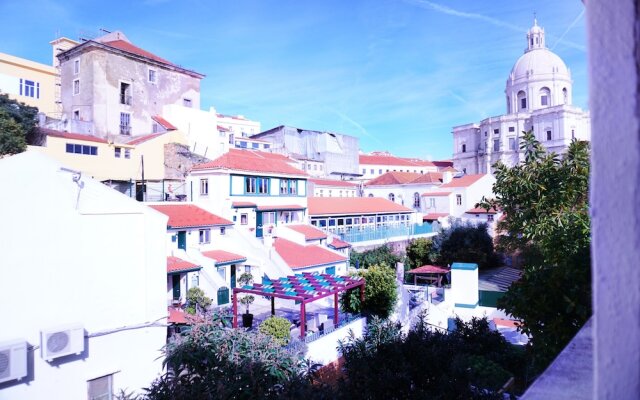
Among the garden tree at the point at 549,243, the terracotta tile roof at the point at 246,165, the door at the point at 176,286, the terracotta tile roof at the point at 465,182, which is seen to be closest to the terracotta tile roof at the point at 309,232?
the terracotta tile roof at the point at 246,165

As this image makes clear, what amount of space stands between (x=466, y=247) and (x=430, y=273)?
543cm

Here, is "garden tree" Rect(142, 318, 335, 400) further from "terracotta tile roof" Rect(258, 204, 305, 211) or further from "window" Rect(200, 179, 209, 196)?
"window" Rect(200, 179, 209, 196)

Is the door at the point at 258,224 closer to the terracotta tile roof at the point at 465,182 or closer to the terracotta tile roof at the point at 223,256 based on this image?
the terracotta tile roof at the point at 223,256

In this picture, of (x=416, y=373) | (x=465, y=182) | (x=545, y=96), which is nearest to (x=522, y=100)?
(x=545, y=96)

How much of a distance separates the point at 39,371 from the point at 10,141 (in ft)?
63.8

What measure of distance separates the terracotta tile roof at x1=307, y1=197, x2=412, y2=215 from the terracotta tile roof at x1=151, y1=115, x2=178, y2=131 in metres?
12.6

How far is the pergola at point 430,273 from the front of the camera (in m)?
26.2

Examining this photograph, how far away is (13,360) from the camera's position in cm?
830

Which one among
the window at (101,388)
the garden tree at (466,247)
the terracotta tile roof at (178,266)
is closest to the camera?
the window at (101,388)

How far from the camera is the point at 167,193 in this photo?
101 ft

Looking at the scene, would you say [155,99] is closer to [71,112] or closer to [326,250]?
[71,112]

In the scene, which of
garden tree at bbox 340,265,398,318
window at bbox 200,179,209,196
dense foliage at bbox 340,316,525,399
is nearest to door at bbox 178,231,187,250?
window at bbox 200,179,209,196

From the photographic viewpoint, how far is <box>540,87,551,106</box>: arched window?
68500 mm

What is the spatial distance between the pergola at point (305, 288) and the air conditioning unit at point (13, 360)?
23.7 feet
